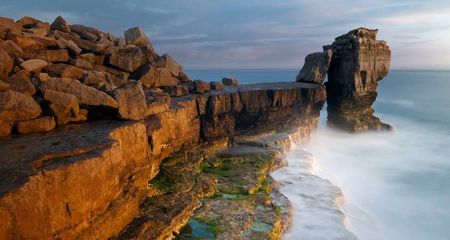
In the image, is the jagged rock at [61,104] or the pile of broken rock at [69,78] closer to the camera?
the pile of broken rock at [69,78]

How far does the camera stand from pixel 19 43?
12.9 m

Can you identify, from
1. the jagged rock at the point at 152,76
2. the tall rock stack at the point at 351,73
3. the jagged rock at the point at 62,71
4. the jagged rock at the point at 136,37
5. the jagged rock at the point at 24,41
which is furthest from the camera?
the tall rock stack at the point at 351,73

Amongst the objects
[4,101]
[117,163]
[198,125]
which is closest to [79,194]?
[117,163]

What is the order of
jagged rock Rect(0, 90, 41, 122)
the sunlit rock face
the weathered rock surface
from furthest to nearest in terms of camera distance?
the sunlit rock face < jagged rock Rect(0, 90, 41, 122) < the weathered rock surface

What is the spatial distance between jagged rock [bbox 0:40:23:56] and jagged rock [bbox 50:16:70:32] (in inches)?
199

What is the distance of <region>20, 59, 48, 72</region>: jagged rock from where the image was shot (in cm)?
1128

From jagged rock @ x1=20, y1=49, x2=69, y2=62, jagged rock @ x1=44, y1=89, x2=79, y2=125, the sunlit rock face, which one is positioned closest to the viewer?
jagged rock @ x1=44, y1=89, x2=79, y2=125

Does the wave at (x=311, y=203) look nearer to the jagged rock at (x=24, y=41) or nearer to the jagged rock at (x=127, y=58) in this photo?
the jagged rock at (x=127, y=58)

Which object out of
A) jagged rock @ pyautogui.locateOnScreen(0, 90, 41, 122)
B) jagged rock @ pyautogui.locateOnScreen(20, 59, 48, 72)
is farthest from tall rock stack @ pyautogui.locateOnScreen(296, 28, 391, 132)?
jagged rock @ pyautogui.locateOnScreen(0, 90, 41, 122)

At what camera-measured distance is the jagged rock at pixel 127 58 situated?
16.4 m

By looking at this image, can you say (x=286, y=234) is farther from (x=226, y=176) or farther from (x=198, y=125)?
(x=198, y=125)

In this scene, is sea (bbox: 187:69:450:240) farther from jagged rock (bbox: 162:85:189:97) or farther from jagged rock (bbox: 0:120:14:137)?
jagged rock (bbox: 0:120:14:137)

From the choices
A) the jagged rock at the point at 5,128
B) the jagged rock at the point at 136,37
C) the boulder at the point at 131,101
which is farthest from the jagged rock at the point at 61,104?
the jagged rock at the point at 136,37

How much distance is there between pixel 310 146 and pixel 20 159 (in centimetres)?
2115
